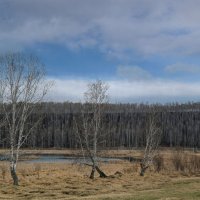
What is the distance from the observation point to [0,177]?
33.0 metres

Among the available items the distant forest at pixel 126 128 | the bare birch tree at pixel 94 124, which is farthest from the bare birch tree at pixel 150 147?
the distant forest at pixel 126 128

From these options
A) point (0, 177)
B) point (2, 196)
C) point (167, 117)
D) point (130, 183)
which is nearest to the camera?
point (2, 196)

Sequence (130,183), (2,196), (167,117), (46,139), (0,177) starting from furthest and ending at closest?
(167,117)
(46,139)
(0,177)
(130,183)
(2,196)

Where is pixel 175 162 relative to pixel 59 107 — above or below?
below

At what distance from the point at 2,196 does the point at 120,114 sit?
452ft

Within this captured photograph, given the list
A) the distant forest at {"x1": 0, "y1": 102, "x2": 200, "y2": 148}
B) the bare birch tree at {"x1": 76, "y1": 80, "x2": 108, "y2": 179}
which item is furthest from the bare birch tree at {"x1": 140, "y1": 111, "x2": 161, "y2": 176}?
the distant forest at {"x1": 0, "y1": 102, "x2": 200, "y2": 148}

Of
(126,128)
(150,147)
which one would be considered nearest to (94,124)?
(150,147)

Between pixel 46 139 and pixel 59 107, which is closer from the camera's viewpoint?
pixel 46 139

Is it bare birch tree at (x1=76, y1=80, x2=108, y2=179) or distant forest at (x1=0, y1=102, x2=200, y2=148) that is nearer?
bare birch tree at (x1=76, y1=80, x2=108, y2=179)

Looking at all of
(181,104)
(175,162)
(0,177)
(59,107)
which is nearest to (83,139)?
(0,177)

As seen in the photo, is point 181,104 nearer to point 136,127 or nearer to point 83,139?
point 136,127

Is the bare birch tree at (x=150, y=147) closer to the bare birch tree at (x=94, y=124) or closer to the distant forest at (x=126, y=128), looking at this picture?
the bare birch tree at (x=94, y=124)

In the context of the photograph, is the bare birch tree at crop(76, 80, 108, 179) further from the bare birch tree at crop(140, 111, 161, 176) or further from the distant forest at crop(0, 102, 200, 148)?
the distant forest at crop(0, 102, 200, 148)

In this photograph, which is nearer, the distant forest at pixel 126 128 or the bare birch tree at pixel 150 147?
the bare birch tree at pixel 150 147
